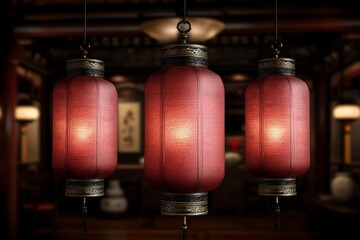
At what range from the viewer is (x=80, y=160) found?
1956 millimetres

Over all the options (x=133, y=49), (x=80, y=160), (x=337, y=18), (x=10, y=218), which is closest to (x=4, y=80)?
(x=10, y=218)

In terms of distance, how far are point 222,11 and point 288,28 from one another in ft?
2.48

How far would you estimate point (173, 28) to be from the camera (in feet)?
15.2

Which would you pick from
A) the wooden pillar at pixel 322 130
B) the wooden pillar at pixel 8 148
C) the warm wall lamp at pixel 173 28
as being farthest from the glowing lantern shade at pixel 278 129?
the wooden pillar at pixel 322 130

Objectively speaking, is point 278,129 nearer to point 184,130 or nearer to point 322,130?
point 184,130

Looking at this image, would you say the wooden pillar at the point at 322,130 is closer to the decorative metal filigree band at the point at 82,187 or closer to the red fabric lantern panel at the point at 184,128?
the decorative metal filigree band at the point at 82,187

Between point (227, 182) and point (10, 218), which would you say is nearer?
point (10, 218)

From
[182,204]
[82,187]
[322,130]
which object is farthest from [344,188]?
[182,204]

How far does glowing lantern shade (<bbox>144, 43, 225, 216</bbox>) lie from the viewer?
5.23ft

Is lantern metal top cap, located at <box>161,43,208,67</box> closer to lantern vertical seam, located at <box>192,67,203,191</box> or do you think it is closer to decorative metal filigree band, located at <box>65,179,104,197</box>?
lantern vertical seam, located at <box>192,67,203,191</box>

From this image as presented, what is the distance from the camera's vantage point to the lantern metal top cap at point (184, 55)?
5.40ft

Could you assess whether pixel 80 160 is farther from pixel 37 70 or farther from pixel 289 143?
pixel 37 70

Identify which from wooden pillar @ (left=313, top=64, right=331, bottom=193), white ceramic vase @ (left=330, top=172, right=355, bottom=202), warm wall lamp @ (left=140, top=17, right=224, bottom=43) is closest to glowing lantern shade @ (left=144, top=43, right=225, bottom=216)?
warm wall lamp @ (left=140, top=17, right=224, bottom=43)

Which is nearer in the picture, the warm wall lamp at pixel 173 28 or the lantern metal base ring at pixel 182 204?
the lantern metal base ring at pixel 182 204
